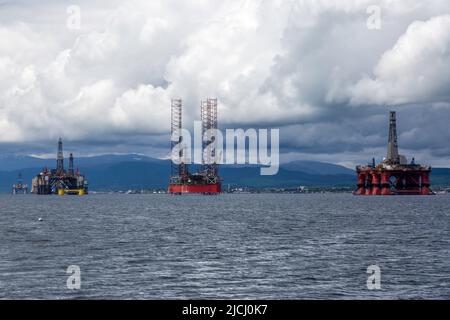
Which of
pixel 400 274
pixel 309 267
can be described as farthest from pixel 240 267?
pixel 400 274

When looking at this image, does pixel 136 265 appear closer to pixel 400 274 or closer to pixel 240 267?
pixel 240 267

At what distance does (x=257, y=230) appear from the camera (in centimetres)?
10500
